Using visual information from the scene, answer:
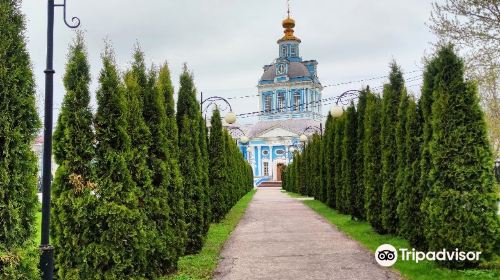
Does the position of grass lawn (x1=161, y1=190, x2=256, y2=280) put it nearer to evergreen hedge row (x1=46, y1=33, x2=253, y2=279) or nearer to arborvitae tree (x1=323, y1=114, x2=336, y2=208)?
evergreen hedge row (x1=46, y1=33, x2=253, y2=279)

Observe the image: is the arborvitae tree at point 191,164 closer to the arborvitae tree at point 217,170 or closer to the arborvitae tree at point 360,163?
the arborvitae tree at point 217,170

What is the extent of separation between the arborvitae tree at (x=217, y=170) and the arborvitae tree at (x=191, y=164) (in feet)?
12.0

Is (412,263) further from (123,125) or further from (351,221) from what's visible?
(351,221)

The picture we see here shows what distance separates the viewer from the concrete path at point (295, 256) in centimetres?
690

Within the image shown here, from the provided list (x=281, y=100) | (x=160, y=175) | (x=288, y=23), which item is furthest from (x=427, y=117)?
(x=281, y=100)

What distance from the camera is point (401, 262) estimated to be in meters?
7.44

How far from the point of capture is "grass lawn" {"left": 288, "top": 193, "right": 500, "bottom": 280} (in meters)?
6.34

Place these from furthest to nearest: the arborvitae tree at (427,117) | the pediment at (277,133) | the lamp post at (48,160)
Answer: the pediment at (277,133) < the arborvitae tree at (427,117) < the lamp post at (48,160)

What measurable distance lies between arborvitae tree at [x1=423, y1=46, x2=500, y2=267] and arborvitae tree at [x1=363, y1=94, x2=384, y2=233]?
387cm

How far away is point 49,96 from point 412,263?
5709mm

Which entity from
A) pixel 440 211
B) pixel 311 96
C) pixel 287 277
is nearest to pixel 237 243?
pixel 287 277

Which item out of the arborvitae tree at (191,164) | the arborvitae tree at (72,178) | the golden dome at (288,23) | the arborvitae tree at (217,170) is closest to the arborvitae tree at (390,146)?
the arborvitae tree at (191,164)

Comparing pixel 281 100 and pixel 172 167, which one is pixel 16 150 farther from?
pixel 281 100

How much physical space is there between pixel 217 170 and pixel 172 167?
6.81 meters
